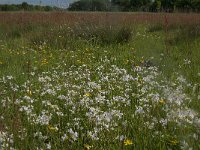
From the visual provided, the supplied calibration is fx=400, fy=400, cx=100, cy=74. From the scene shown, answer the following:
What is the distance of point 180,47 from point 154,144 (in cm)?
482

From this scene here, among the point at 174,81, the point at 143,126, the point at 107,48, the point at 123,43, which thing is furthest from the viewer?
the point at 123,43

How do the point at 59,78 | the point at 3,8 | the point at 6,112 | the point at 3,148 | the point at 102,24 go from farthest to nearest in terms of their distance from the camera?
the point at 3,8 → the point at 102,24 → the point at 59,78 → the point at 6,112 → the point at 3,148

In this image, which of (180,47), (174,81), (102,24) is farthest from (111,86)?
(102,24)

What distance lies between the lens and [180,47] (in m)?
7.46

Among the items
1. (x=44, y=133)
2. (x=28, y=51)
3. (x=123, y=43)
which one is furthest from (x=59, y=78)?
(x=123, y=43)

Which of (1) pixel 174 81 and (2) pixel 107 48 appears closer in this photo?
(1) pixel 174 81

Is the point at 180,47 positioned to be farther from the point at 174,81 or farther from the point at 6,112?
the point at 6,112

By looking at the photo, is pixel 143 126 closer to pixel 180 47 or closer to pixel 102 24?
pixel 180 47

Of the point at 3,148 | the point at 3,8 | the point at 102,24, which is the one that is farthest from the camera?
the point at 3,8

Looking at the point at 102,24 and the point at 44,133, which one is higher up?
the point at 102,24

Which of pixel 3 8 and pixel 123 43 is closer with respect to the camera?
pixel 123 43

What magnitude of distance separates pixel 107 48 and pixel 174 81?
3862mm

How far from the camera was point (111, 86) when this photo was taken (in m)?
4.37

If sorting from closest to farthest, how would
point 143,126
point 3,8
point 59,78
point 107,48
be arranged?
1. point 143,126
2. point 59,78
3. point 107,48
4. point 3,8
